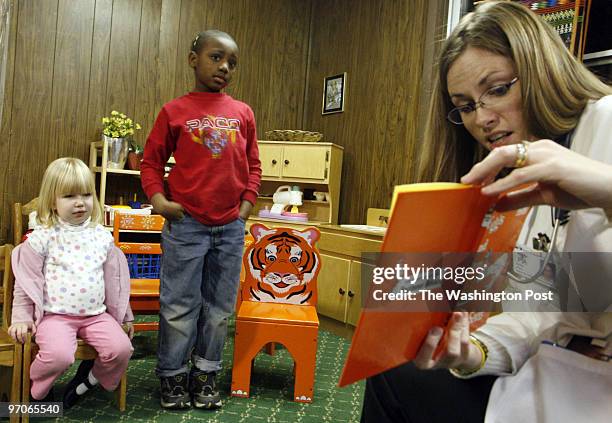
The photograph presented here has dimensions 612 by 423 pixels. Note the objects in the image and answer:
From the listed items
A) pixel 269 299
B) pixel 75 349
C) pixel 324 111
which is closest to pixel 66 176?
pixel 75 349

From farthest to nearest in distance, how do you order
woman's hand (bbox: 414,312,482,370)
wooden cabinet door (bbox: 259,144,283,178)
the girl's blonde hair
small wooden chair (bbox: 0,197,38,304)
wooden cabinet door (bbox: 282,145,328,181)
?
wooden cabinet door (bbox: 259,144,283,178) → wooden cabinet door (bbox: 282,145,328,181) → small wooden chair (bbox: 0,197,38,304) → the girl's blonde hair → woman's hand (bbox: 414,312,482,370)

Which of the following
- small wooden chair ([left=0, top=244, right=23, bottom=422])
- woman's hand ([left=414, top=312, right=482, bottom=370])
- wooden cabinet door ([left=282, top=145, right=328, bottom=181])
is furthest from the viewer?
wooden cabinet door ([left=282, top=145, right=328, bottom=181])

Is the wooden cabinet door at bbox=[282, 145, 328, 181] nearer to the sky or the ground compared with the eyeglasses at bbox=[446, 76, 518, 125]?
nearer to the sky

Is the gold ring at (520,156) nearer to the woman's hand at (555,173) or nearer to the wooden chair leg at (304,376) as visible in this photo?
the woman's hand at (555,173)

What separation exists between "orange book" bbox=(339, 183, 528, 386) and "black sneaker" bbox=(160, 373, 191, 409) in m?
1.57

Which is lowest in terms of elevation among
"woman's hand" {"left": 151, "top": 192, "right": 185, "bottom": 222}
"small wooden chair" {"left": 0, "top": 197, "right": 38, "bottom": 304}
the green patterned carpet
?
the green patterned carpet

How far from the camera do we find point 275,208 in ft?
13.5

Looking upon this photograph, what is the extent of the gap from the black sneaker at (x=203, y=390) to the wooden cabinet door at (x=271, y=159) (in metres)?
2.19

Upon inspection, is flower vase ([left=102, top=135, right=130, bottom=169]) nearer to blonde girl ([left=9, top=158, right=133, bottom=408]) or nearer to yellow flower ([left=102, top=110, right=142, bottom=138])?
yellow flower ([left=102, top=110, right=142, bottom=138])

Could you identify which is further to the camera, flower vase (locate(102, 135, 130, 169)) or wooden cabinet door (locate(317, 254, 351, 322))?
flower vase (locate(102, 135, 130, 169))

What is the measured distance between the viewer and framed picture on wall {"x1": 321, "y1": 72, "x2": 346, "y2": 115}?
4.45m

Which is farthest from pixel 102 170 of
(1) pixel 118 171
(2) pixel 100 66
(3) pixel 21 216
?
(2) pixel 100 66

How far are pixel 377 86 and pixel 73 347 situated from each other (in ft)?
9.99

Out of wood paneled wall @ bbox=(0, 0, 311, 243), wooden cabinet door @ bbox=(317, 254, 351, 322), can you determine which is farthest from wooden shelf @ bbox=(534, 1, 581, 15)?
wood paneled wall @ bbox=(0, 0, 311, 243)
